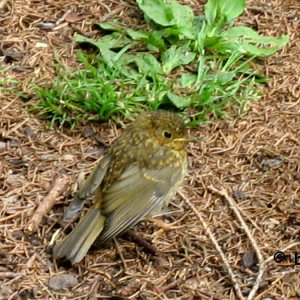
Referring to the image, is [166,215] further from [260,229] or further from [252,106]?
[252,106]

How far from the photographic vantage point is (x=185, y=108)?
24.5 ft

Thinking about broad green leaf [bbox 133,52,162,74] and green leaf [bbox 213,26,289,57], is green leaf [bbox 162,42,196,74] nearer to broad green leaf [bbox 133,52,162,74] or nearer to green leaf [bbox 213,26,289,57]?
broad green leaf [bbox 133,52,162,74]

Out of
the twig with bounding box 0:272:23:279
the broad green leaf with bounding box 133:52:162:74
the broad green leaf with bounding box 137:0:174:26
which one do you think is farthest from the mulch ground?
the broad green leaf with bounding box 133:52:162:74

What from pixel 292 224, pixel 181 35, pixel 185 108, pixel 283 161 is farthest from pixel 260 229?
pixel 181 35

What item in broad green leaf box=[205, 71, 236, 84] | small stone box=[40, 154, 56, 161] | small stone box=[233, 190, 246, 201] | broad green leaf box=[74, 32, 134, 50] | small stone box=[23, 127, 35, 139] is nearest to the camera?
small stone box=[233, 190, 246, 201]

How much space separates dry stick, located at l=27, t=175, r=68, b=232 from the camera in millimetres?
6434

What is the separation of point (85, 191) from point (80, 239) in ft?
1.26

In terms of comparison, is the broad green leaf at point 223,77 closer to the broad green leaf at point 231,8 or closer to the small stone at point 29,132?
the broad green leaf at point 231,8

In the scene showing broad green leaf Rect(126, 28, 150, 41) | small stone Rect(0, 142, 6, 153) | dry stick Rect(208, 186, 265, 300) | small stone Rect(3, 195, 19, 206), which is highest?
broad green leaf Rect(126, 28, 150, 41)

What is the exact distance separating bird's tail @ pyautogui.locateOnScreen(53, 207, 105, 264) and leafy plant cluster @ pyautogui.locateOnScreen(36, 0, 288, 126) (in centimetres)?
120

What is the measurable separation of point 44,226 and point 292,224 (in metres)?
1.59

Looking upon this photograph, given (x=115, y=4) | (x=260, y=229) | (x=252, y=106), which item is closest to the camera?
(x=260, y=229)

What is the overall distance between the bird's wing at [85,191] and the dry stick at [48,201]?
15 centimetres

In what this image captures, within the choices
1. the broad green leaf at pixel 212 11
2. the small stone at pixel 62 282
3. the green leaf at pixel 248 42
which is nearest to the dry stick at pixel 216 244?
the small stone at pixel 62 282
